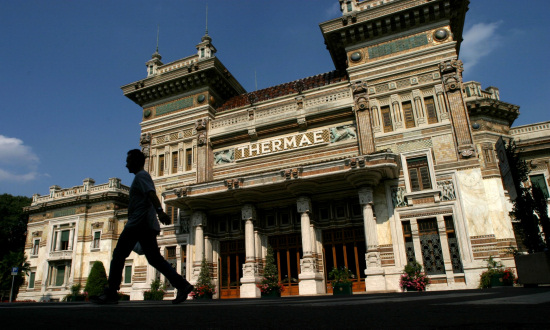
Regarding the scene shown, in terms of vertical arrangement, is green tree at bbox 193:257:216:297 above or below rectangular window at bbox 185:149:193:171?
below

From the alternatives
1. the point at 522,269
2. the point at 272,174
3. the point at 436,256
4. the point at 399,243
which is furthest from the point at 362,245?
the point at 522,269

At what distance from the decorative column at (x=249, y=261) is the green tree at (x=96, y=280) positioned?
551 inches

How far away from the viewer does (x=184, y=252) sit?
23.8 m

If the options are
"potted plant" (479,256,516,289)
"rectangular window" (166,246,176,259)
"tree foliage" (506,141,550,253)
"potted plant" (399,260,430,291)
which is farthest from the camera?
"rectangular window" (166,246,176,259)

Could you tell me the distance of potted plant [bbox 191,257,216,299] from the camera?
67.2 feet

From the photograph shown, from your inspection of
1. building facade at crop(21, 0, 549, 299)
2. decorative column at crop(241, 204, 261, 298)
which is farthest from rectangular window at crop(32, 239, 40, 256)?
decorative column at crop(241, 204, 261, 298)

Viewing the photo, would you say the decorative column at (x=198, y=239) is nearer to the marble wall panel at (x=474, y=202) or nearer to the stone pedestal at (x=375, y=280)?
the stone pedestal at (x=375, y=280)

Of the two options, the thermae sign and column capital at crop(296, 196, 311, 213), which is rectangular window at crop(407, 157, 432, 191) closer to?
the thermae sign

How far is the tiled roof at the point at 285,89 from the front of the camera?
82.0ft

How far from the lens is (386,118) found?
21.1 metres

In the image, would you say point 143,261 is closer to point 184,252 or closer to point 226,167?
point 184,252

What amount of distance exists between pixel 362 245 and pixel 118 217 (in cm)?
2202

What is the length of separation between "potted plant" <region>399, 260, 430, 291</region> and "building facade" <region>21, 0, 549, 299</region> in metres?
0.40

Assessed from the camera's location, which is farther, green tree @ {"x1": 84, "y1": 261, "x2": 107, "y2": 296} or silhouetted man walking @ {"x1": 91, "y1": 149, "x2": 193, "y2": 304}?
green tree @ {"x1": 84, "y1": 261, "x2": 107, "y2": 296}
